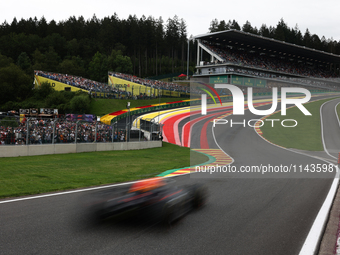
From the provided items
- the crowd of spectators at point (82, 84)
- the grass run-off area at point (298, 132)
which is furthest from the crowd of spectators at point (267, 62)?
the grass run-off area at point (298, 132)

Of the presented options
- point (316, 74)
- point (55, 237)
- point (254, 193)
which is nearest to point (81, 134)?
point (254, 193)

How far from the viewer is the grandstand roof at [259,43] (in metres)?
76.6

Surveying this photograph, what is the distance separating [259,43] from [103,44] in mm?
57735

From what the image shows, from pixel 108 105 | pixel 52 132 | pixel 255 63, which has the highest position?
pixel 255 63

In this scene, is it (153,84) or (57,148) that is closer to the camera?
(57,148)

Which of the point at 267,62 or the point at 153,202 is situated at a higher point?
the point at 267,62

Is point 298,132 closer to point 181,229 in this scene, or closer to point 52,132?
point 52,132

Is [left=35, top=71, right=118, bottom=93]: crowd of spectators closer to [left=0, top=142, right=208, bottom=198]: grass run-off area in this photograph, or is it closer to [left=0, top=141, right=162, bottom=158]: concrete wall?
[left=0, top=141, right=162, bottom=158]: concrete wall

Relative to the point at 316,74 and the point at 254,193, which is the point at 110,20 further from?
the point at 254,193

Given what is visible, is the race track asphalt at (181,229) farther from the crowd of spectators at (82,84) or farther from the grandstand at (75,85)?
the crowd of spectators at (82,84)

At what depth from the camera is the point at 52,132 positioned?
58.1 ft

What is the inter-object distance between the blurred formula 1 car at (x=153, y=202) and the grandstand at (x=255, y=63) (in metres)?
65.6

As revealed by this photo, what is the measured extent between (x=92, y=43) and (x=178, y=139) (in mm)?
85637

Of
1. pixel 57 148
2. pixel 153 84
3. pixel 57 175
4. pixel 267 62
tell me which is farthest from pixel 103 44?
pixel 57 175
